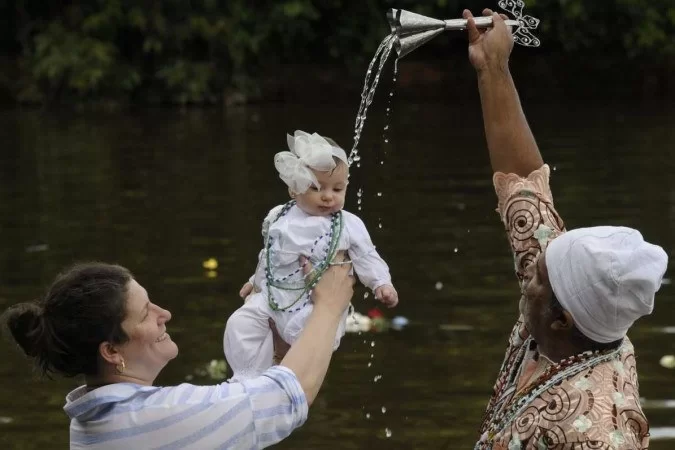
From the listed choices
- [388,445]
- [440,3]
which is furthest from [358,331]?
[440,3]

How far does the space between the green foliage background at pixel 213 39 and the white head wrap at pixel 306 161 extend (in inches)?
815

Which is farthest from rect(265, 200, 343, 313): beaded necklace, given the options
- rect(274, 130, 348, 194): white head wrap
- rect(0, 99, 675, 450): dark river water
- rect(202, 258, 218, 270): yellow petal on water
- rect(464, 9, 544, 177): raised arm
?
rect(202, 258, 218, 270): yellow petal on water

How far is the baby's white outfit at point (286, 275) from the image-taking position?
151 inches

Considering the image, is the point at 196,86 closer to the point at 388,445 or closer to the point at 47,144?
the point at 47,144

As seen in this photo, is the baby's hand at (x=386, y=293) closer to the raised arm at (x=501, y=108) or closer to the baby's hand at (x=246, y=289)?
the baby's hand at (x=246, y=289)

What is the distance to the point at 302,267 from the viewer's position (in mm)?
3799

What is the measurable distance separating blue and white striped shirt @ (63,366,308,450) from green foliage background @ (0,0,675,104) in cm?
2165

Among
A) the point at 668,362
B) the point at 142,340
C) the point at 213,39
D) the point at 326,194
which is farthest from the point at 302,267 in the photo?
the point at 213,39

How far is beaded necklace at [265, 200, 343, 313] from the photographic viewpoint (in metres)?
3.72

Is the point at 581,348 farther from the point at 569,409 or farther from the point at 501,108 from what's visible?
the point at 501,108

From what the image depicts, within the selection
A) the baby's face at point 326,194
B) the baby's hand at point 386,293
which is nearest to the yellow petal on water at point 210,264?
the baby's hand at point 386,293

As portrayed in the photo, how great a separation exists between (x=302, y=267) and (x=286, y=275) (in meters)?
0.10

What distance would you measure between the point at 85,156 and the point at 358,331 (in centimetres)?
950

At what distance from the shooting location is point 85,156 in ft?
56.6
